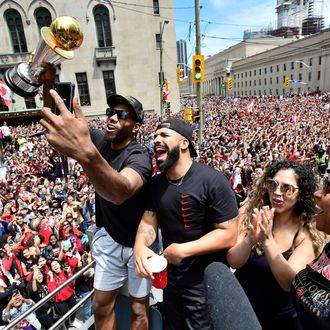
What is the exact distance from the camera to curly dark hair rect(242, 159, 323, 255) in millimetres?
2015

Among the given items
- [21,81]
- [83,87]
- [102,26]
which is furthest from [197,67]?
[102,26]

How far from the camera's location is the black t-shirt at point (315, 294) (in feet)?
3.46

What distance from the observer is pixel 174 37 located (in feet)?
108

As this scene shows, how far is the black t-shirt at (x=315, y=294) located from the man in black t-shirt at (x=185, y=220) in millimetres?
635

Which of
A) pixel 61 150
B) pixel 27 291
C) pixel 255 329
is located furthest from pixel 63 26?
pixel 27 291

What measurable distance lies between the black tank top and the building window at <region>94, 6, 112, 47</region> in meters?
33.3

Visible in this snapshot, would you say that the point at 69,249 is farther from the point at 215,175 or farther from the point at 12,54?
the point at 12,54

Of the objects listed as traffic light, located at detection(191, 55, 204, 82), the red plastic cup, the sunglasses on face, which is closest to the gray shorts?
the red plastic cup

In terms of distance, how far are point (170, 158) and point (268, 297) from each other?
1241 millimetres

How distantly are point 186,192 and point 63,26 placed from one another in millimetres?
1214

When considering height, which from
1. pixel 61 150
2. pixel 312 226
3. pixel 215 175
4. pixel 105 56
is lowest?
pixel 312 226

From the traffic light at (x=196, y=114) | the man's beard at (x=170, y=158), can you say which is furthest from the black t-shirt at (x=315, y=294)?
the traffic light at (x=196, y=114)

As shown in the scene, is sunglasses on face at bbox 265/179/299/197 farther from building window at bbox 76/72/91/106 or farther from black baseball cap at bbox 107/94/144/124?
building window at bbox 76/72/91/106

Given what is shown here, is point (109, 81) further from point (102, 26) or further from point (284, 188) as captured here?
point (284, 188)
